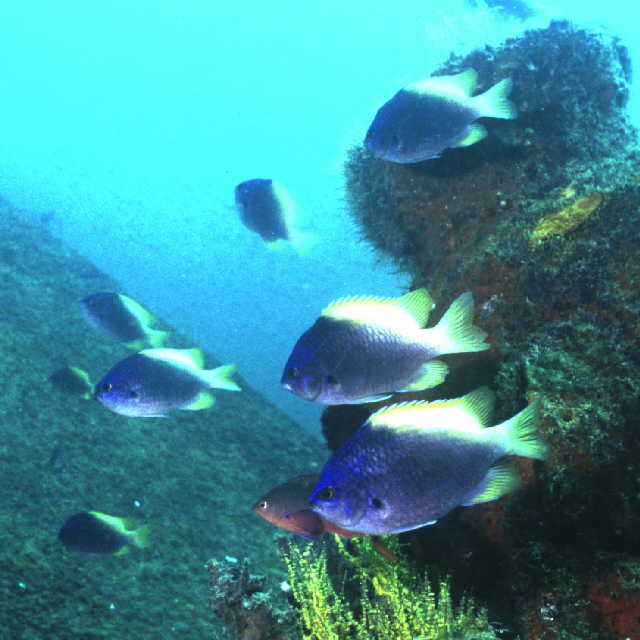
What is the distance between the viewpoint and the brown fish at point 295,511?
290cm

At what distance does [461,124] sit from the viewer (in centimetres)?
358

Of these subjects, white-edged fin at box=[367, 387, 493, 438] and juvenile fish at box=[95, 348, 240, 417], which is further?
juvenile fish at box=[95, 348, 240, 417]

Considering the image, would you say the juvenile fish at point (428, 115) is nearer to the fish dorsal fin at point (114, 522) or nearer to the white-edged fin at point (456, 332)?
the white-edged fin at point (456, 332)

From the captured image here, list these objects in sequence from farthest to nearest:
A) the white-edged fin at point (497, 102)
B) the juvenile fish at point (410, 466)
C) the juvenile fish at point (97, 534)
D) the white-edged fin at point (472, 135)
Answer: the juvenile fish at point (97, 534) → the white-edged fin at point (472, 135) → the white-edged fin at point (497, 102) → the juvenile fish at point (410, 466)

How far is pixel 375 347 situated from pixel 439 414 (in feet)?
1.64

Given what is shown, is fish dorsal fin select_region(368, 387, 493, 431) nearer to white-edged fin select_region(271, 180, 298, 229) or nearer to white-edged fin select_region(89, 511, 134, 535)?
white-edged fin select_region(271, 180, 298, 229)

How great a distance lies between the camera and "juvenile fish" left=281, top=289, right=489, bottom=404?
232 centimetres

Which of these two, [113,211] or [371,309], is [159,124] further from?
[371,309]

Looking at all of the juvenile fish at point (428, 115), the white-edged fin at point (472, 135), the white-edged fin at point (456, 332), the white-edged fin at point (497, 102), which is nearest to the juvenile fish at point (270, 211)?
the juvenile fish at point (428, 115)

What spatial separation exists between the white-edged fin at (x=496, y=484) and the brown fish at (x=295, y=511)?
1.10m

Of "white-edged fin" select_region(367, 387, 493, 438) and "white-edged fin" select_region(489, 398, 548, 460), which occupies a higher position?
"white-edged fin" select_region(367, 387, 493, 438)

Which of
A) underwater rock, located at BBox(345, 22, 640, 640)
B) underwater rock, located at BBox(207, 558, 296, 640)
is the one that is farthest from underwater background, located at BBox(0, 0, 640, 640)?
underwater rock, located at BBox(207, 558, 296, 640)

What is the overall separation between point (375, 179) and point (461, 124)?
1.61 metres

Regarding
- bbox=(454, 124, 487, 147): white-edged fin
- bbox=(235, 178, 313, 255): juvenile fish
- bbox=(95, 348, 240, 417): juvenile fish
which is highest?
bbox=(235, 178, 313, 255): juvenile fish
